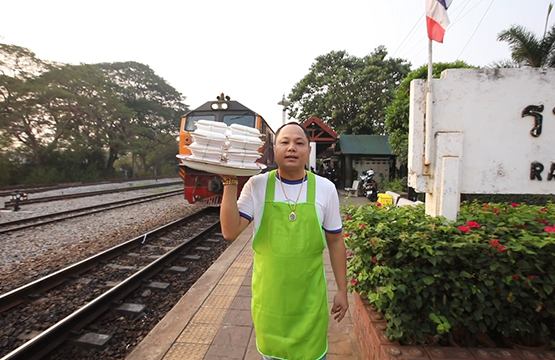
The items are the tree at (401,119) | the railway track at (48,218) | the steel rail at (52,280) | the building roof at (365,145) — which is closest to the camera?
the steel rail at (52,280)

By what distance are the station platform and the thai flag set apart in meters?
1.67

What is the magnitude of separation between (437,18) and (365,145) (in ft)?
44.5

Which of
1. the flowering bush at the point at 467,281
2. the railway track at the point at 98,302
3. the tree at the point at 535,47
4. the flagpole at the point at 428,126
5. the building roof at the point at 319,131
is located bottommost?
the railway track at the point at 98,302

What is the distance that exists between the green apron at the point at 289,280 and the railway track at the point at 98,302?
6.74ft

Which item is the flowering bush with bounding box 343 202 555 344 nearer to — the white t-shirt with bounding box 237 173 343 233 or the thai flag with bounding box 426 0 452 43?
the white t-shirt with bounding box 237 173 343 233

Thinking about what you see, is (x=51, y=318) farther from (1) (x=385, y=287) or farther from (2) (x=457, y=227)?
(2) (x=457, y=227)

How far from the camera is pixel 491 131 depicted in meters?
2.39

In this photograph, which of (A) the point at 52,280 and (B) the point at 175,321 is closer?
(B) the point at 175,321

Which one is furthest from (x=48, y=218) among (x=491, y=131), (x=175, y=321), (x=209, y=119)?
(x=491, y=131)

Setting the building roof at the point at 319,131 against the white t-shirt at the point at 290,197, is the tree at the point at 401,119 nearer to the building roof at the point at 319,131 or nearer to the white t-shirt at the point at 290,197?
the building roof at the point at 319,131

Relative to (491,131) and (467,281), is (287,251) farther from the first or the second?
(491,131)

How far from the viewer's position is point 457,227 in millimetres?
1984

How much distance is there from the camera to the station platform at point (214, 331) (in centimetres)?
252

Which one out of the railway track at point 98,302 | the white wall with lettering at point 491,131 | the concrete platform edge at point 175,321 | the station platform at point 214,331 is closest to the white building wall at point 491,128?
the white wall with lettering at point 491,131
